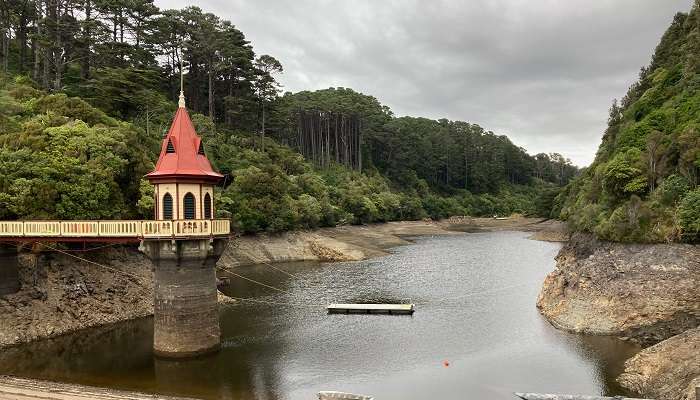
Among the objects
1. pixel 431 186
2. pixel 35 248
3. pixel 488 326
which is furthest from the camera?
→ pixel 431 186

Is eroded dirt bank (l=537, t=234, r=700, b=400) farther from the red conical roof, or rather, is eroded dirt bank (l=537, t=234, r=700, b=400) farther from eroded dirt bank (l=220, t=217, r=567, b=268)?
eroded dirt bank (l=220, t=217, r=567, b=268)

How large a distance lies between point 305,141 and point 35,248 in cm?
10702

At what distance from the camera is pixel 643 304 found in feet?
101

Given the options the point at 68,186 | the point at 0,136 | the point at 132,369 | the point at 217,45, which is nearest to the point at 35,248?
the point at 68,186

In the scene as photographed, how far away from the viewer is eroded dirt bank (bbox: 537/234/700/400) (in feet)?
78.7

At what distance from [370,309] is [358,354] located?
11501 mm

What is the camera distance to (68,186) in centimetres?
3700

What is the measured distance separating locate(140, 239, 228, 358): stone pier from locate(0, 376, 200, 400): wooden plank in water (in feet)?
17.9

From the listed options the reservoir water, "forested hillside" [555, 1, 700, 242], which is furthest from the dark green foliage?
"forested hillside" [555, 1, 700, 242]

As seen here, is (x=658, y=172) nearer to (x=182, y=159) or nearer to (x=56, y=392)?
(x=182, y=159)

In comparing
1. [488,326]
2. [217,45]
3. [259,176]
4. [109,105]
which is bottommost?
[488,326]

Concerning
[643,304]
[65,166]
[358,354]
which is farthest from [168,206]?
[643,304]

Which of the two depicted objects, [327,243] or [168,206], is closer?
[168,206]

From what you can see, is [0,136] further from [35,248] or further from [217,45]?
[217,45]
